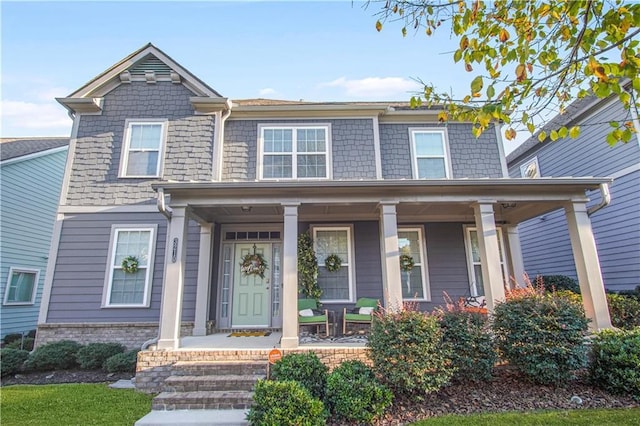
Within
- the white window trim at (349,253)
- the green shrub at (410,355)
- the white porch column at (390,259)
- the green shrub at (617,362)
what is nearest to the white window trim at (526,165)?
the white window trim at (349,253)

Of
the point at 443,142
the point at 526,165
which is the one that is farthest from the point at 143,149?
the point at 526,165

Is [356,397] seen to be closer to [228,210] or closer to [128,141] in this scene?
[228,210]

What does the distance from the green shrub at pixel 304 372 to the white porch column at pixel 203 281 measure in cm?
346

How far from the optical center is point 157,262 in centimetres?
780

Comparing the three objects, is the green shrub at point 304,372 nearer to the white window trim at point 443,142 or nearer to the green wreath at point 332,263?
the green wreath at point 332,263

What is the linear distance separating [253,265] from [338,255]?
2.17 metres

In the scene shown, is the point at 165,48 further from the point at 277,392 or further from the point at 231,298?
the point at 277,392

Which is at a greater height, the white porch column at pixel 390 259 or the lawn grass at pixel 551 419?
the white porch column at pixel 390 259

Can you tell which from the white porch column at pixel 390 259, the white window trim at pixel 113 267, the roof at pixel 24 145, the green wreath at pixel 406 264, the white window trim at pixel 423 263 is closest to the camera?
the white porch column at pixel 390 259

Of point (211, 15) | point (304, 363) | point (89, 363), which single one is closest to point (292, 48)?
point (211, 15)

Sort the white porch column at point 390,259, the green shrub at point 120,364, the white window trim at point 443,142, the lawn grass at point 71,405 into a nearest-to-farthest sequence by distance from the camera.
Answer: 1. the lawn grass at point 71,405
2. the white porch column at point 390,259
3. the green shrub at point 120,364
4. the white window trim at point 443,142

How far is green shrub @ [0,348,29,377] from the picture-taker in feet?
21.1

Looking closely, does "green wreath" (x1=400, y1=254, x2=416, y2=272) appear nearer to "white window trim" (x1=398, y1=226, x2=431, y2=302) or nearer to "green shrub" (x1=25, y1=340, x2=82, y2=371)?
"white window trim" (x1=398, y1=226, x2=431, y2=302)

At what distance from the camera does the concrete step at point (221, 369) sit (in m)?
5.28
